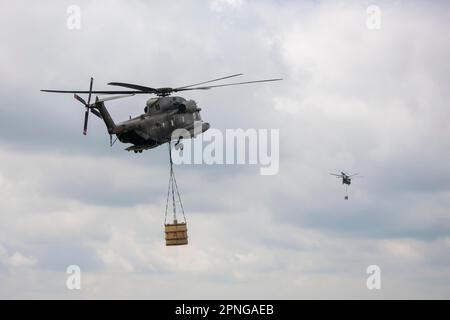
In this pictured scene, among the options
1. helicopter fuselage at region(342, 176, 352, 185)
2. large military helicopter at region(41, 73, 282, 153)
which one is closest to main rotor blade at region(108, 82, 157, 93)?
large military helicopter at region(41, 73, 282, 153)

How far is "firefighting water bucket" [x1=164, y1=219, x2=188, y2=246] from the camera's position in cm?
7262

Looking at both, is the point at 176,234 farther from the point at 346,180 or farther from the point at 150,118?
the point at 346,180

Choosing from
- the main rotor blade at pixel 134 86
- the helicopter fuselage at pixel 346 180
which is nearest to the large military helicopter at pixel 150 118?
the main rotor blade at pixel 134 86

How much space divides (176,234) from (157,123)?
1123 cm

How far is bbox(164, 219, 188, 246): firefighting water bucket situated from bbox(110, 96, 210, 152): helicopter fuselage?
9.04 m

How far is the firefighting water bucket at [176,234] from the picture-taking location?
7262cm

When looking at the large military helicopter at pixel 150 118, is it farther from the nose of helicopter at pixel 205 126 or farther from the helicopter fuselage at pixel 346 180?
the helicopter fuselage at pixel 346 180

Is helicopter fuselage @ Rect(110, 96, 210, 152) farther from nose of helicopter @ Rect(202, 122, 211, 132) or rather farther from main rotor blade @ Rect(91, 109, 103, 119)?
main rotor blade @ Rect(91, 109, 103, 119)

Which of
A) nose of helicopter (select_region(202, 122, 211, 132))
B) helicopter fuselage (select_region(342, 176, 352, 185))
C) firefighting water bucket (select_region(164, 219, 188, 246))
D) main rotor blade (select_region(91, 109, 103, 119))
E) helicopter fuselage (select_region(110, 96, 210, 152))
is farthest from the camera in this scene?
helicopter fuselage (select_region(342, 176, 352, 185))

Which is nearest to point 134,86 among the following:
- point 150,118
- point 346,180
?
point 150,118

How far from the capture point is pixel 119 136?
7844 centimetres
